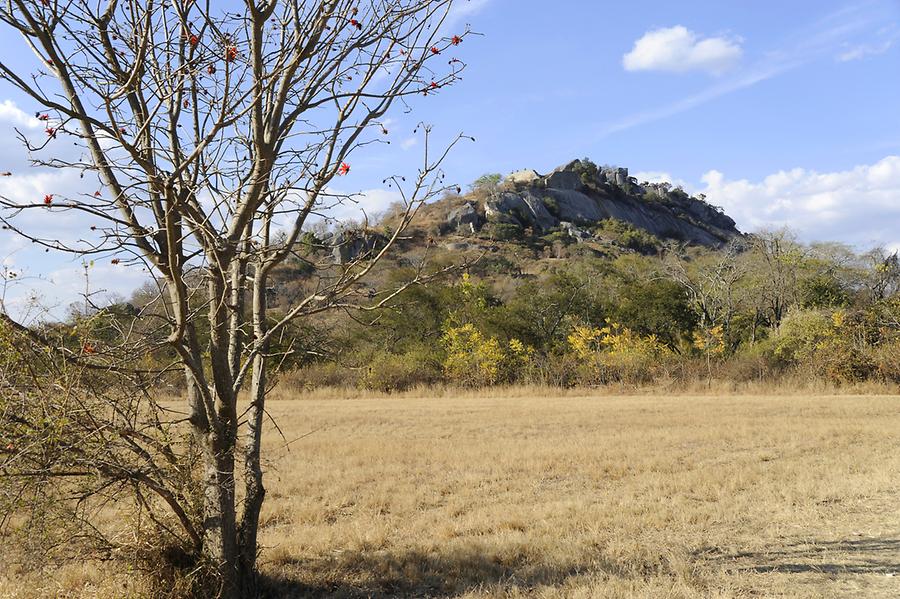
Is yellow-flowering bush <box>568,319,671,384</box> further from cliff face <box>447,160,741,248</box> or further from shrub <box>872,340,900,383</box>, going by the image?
cliff face <box>447,160,741,248</box>

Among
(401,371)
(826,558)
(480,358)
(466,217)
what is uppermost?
(466,217)

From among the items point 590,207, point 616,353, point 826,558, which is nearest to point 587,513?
point 826,558

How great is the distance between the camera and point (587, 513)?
26.1 feet

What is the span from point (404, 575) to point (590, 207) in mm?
110733

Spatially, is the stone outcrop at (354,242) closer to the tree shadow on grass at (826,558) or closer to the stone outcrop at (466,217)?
the tree shadow on grass at (826,558)

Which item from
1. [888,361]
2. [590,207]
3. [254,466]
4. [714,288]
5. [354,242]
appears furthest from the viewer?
[590,207]

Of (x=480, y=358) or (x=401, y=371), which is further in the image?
(x=480, y=358)

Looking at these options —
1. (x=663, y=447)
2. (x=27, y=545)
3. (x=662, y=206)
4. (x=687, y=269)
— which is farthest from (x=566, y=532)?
(x=662, y=206)

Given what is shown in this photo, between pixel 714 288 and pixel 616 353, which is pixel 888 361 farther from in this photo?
pixel 714 288

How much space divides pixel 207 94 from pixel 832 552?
6.43 meters

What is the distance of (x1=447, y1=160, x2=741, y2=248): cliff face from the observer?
310ft

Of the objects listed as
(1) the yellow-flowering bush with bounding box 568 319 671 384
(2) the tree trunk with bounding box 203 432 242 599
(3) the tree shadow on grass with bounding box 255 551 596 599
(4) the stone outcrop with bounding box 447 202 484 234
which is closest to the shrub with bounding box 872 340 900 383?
A: (1) the yellow-flowering bush with bounding box 568 319 671 384

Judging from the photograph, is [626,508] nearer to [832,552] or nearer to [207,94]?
[832,552]

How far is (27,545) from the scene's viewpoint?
15.4 feet
